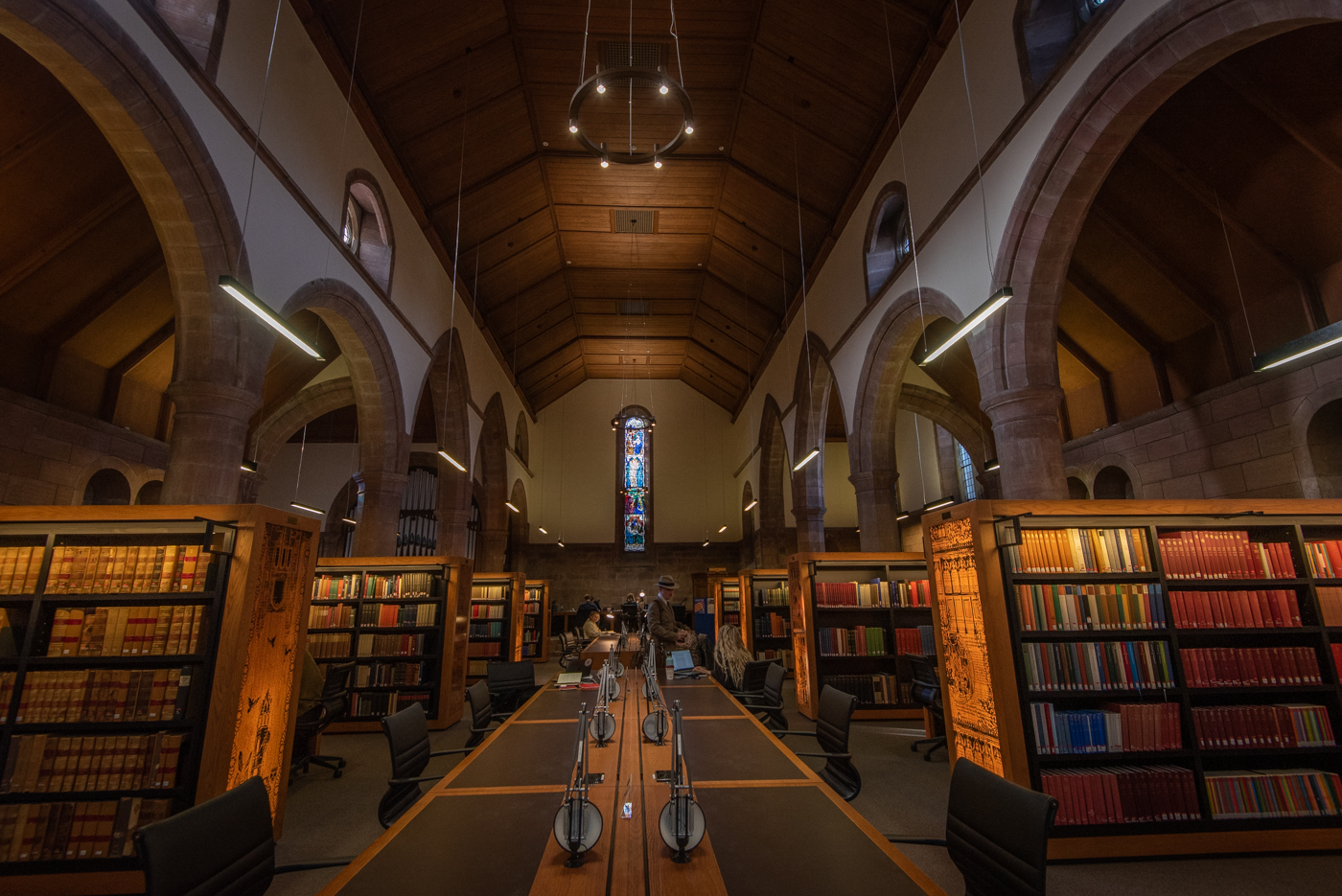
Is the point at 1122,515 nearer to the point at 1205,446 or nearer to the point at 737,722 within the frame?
the point at 737,722

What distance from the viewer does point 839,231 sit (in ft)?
30.6

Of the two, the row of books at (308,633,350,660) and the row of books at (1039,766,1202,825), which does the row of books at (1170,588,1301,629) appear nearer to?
the row of books at (1039,766,1202,825)

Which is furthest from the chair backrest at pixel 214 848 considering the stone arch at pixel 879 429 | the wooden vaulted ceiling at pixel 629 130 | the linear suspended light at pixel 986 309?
the stone arch at pixel 879 429

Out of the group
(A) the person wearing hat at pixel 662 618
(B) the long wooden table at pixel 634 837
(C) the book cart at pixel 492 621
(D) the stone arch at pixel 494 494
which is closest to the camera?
(B) the long wooden table at pixel 634 837

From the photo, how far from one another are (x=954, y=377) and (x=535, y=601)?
29.5ft

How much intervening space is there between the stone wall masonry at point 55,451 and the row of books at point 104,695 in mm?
5042

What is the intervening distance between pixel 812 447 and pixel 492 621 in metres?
6.18

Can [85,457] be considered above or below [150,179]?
below

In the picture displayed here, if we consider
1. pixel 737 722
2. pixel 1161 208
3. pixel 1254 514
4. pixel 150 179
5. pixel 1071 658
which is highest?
pixel 1161 208

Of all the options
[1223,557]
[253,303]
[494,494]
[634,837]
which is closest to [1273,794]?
[1223,557]

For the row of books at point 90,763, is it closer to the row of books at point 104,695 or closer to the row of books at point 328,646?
the row of books at point 104,695

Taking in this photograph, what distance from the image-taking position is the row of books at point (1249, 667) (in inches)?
131

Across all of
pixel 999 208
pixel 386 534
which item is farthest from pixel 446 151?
pixel 999 208

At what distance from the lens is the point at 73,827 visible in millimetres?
2963
